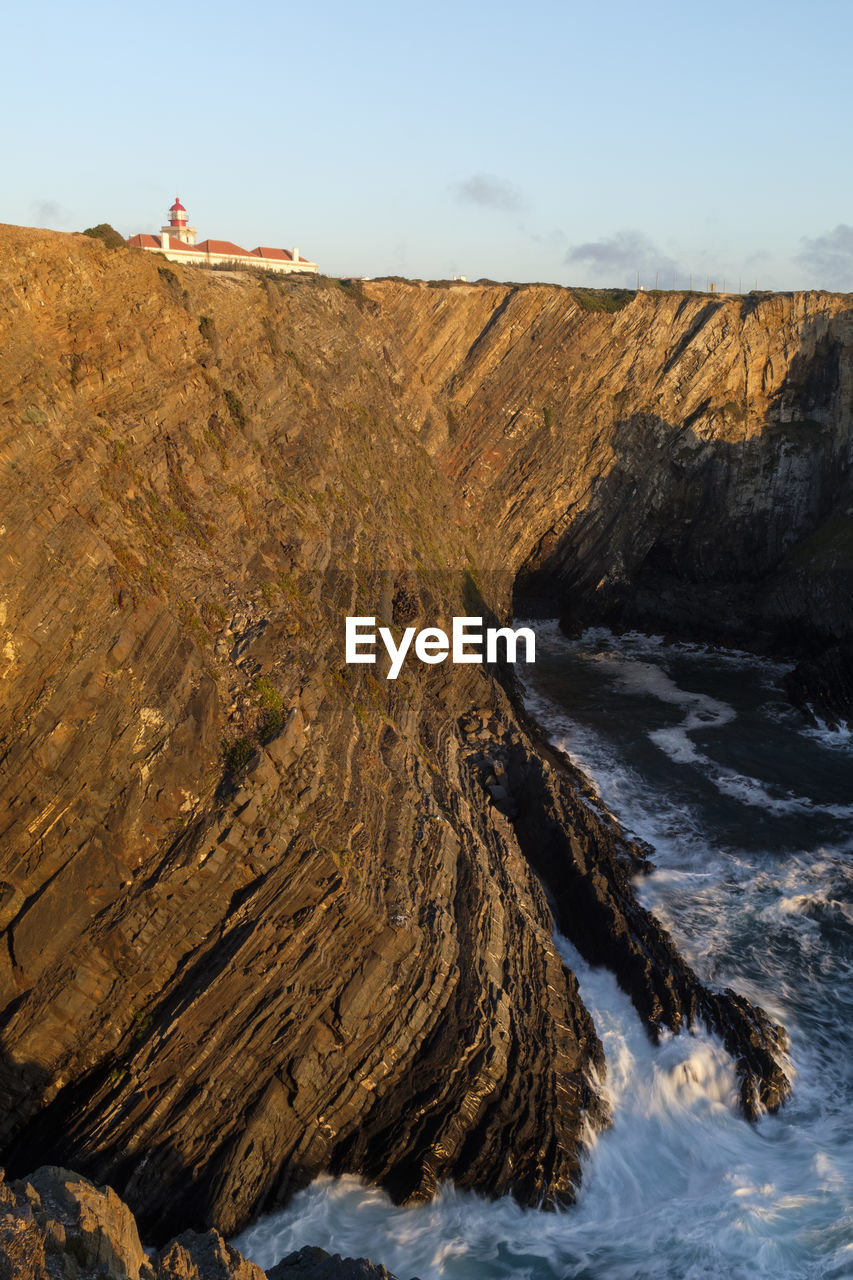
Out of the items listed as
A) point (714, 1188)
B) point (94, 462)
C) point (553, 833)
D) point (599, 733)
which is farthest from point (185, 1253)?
point (599, 733)

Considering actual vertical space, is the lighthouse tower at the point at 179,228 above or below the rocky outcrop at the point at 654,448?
above

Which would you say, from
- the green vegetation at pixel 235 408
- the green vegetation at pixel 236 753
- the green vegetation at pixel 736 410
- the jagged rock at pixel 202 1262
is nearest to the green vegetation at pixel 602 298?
the green vegetation at pixel 736 410

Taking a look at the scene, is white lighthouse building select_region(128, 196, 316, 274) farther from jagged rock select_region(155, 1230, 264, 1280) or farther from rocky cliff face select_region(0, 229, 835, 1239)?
jagged rock select_region(155, 1230, 264, 1280)

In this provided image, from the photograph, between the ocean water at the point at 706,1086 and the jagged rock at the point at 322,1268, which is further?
the ocean water at the point at 706,1086

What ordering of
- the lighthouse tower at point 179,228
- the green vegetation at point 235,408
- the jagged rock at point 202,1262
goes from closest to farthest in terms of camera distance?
the jagged rock at point 202,1262, the green vegetation at point 235,408, the lighthouse tower at point 179,228

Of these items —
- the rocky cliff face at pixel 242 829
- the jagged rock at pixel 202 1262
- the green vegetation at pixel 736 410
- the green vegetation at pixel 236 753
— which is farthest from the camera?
the green vegetation at pixel 736 410

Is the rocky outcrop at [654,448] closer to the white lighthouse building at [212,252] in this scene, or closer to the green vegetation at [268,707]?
the white lighthouse building at [212,252]

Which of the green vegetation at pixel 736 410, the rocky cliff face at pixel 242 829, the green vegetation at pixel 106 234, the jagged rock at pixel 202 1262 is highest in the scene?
the green vegetation at pixel 736 410

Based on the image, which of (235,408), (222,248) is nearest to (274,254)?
(222,248)

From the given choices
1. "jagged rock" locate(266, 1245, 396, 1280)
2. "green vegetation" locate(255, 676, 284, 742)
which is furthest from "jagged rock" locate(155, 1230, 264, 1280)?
"green vegetation" locate(255, 676, 284, 742)
